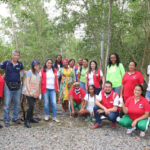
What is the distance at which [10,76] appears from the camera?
4.65 meters

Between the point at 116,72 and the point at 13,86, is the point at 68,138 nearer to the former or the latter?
the point at 13,86

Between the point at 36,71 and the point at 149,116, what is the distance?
320cm

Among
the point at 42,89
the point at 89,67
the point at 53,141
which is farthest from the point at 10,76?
the point at 89,67

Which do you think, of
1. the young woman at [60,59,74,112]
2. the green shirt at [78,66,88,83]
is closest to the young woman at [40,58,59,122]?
the young woman at [60,59,74,112]

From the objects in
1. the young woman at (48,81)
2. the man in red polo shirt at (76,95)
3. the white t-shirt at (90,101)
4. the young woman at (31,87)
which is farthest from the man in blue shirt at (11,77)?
the white t-shirt at (90,101)

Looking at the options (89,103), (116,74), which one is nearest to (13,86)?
(89,103)

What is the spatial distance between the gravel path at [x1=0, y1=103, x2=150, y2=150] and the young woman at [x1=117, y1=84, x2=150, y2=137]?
0.29 m

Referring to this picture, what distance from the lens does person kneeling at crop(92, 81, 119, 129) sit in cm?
475

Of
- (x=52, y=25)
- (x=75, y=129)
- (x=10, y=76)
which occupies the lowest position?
(x=75, y=129)

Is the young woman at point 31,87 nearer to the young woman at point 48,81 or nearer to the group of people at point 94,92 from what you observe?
the group of people at point 94,92

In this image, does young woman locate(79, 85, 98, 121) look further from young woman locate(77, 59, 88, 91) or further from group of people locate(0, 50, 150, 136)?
young woman locate(77, 59, 88, 91)

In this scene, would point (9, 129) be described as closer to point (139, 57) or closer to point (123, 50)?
point (123, 50)

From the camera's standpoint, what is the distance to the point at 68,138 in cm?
421

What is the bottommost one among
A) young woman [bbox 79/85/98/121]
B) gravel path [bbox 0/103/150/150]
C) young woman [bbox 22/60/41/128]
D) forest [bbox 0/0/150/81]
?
gravel path [bbox 0/103/150/150]
